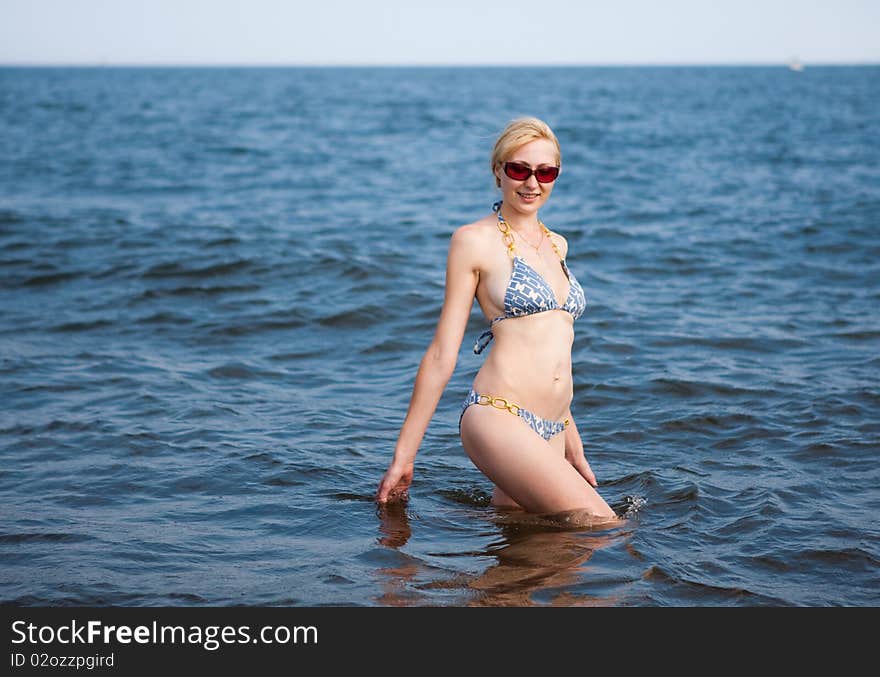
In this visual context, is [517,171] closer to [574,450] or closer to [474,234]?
Result: [474,234]

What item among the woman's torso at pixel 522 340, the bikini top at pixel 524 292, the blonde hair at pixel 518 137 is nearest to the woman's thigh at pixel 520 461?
the woman's torso at pixel 522 340

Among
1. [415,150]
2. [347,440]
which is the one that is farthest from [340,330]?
[415,150]

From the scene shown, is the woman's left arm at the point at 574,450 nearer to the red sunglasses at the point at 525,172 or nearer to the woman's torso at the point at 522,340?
the woman's torso at the point at 522,340

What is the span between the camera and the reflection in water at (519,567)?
4582 mm

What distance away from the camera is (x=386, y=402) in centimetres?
827

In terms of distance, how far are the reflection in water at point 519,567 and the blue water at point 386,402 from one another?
0.02 m

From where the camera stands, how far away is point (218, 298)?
11.9 m

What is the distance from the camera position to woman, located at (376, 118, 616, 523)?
496cm

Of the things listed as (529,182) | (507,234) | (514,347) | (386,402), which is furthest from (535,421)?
(386,402)

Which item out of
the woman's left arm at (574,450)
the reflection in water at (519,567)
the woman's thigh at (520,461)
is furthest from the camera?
the woman's left arm at (574,450)

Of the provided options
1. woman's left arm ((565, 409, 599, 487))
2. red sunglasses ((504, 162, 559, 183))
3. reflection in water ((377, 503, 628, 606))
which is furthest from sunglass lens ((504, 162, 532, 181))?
reflection in water ((377, 503, 628, 606))

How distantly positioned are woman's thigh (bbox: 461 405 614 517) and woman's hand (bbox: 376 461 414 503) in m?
0.36

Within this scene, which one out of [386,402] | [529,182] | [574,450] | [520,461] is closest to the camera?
[520,461]

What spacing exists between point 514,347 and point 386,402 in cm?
331
